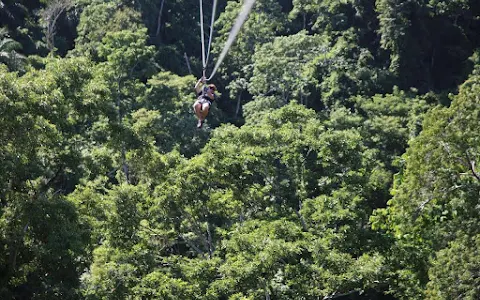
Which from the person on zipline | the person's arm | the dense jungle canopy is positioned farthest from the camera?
the dense jungle canopy

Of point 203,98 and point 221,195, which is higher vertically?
point 203,98

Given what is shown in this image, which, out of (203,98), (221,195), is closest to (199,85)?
(203,98)

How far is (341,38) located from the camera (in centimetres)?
3253

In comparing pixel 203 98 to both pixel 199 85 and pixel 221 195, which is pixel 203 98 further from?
pixel 221 195

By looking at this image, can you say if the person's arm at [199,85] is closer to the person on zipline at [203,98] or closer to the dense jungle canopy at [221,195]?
the person on zipline at [203,98]

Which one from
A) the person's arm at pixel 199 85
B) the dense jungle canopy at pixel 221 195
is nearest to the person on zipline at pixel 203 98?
the person's arm at pixel 199 85

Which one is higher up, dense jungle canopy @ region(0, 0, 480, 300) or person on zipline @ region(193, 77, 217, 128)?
person on zipline @ region(193, 77, 217, 128)

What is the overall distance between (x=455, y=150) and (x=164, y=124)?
46.6 feet

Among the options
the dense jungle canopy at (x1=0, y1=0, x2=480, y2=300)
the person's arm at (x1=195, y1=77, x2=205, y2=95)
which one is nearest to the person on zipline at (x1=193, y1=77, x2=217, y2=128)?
the person's arm at (x1=195, y1=77, x2=205, y2=95)

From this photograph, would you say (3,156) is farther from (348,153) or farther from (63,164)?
(348,153)

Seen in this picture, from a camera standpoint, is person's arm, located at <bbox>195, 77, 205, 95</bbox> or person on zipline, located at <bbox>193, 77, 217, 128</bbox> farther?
person on zipline, located at <bbox>193, 77, 217, 128</bbox>

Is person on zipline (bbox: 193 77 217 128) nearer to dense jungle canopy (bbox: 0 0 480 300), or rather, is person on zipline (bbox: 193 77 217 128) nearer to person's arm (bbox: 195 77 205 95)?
person's arm (bbox: 195 77 205 95)

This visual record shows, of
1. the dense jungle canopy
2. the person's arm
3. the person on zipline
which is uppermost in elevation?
the person's arm

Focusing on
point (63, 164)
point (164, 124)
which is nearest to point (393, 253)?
point (63, 164)
